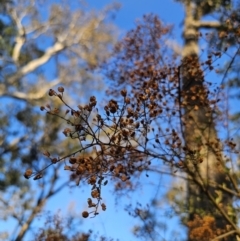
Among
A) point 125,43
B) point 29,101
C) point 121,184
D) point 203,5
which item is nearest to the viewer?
point 121,184

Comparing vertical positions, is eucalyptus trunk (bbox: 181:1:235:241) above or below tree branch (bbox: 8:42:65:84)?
below

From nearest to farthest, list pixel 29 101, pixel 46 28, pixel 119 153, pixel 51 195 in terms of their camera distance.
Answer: pixel 119 153 → pixel 51 195 → pixel 29 101 → pixel 46 28

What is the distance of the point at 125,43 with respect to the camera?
14.3 ft

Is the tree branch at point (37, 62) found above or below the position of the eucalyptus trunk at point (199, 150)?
above

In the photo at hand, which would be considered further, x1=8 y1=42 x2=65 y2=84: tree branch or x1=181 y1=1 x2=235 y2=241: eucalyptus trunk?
x1=8 y1=42 x2=65 y2=84: tree branch

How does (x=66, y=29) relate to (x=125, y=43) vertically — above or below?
above

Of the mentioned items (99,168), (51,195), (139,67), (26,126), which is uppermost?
(26,126)

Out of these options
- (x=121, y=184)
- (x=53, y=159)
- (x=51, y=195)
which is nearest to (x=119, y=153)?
(x=53, y=159)

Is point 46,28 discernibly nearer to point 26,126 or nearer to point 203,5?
point 26,126

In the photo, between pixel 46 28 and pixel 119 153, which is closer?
pixel 119 153

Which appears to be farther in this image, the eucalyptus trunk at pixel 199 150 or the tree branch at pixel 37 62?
the tree branch at pixel 37 62

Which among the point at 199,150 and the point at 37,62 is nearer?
the point at 199,150

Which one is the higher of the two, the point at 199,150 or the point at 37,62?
the point at 37,62

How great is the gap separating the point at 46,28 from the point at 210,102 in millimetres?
12888
